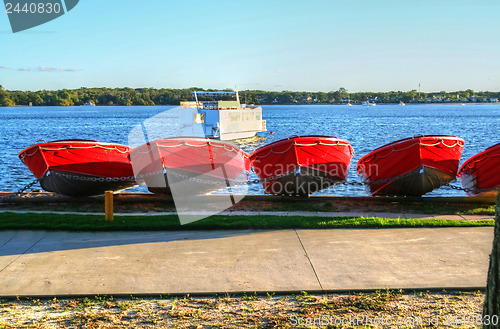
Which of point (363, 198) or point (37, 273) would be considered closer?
point (37, 273)

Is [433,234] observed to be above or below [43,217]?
below

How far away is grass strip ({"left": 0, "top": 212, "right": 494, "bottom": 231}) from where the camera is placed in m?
8.12

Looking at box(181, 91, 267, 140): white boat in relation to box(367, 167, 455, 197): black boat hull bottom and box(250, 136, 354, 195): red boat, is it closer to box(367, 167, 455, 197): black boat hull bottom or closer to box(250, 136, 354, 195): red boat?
box(250, 136, 354, 195): red boat

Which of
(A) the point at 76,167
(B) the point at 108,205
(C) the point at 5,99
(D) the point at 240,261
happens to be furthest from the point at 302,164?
(C) the point at 5,99

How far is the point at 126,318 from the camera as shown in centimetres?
480

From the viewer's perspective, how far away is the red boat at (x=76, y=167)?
10648 millimetres

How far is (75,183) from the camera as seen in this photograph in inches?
424

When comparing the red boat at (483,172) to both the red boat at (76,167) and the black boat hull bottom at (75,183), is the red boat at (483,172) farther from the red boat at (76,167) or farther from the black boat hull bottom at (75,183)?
the black boat hull bottom at (75,183)

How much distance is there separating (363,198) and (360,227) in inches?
106

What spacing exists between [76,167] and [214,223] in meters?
4.38

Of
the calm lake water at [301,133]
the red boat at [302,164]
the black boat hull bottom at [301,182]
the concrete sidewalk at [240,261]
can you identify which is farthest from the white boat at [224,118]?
the concrete sidewalk at [240,261]

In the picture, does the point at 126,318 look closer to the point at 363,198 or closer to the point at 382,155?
the point at 363,198

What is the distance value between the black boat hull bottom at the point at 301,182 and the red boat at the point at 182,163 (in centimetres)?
157

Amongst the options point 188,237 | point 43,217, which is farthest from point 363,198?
point 43,217
